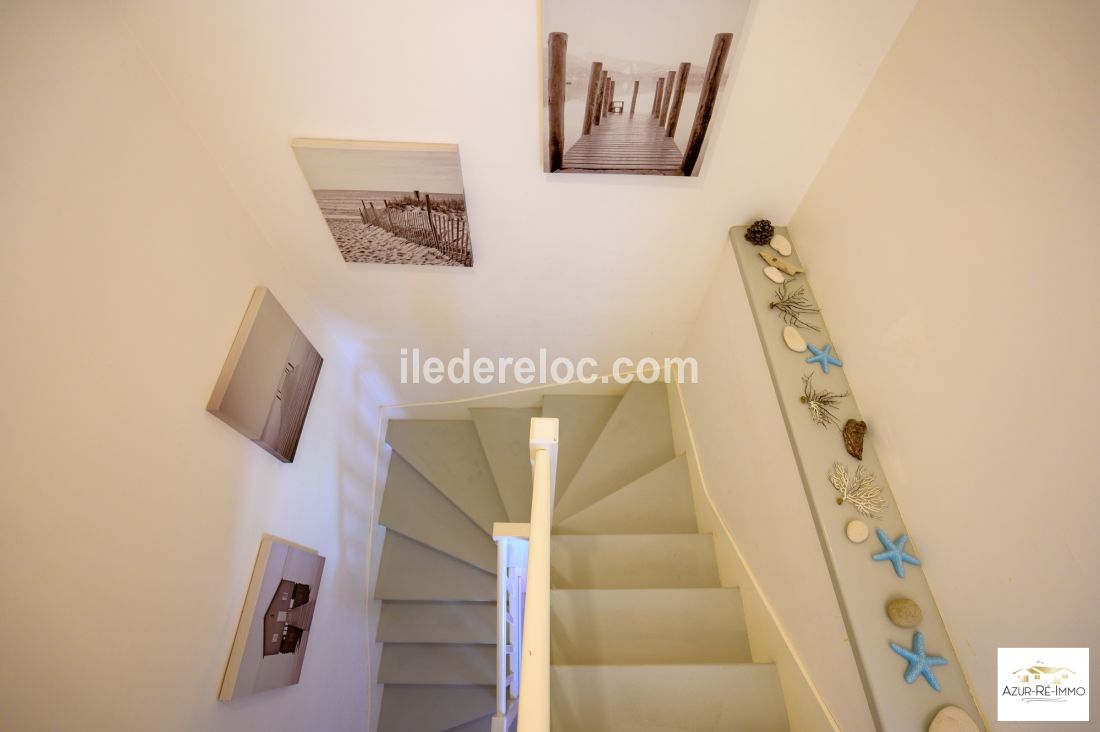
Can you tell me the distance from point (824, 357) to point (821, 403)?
0.16m

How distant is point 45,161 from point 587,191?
1.44 metres

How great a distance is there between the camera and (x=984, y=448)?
0.98m

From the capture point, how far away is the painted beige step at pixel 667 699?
1546 mm

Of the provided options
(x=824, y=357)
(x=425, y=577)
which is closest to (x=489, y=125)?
(x=824, y=357)

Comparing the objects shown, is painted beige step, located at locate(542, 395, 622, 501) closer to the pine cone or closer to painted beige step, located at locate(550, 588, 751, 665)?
painted beige step, located at locate(550, 588, 751, 665)

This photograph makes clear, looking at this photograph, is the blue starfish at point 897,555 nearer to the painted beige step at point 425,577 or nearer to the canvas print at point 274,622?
the canvas print at point 274,622

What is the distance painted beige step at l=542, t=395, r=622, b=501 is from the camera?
2889 millimetres

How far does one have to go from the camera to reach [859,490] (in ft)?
4.17

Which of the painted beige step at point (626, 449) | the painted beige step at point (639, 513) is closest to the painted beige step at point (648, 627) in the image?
the painted beige step at point (639, 513)

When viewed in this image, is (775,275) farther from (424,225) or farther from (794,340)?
(424,225)

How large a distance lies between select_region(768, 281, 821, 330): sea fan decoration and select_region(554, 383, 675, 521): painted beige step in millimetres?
1333

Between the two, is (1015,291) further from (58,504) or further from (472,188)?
(58,504)

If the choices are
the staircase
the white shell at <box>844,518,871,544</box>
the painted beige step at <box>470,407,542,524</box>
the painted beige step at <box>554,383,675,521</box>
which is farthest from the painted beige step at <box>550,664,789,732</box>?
the painted beige step at <box>470,407,542,524</box>

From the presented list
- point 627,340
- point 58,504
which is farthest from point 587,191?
point 58,504
